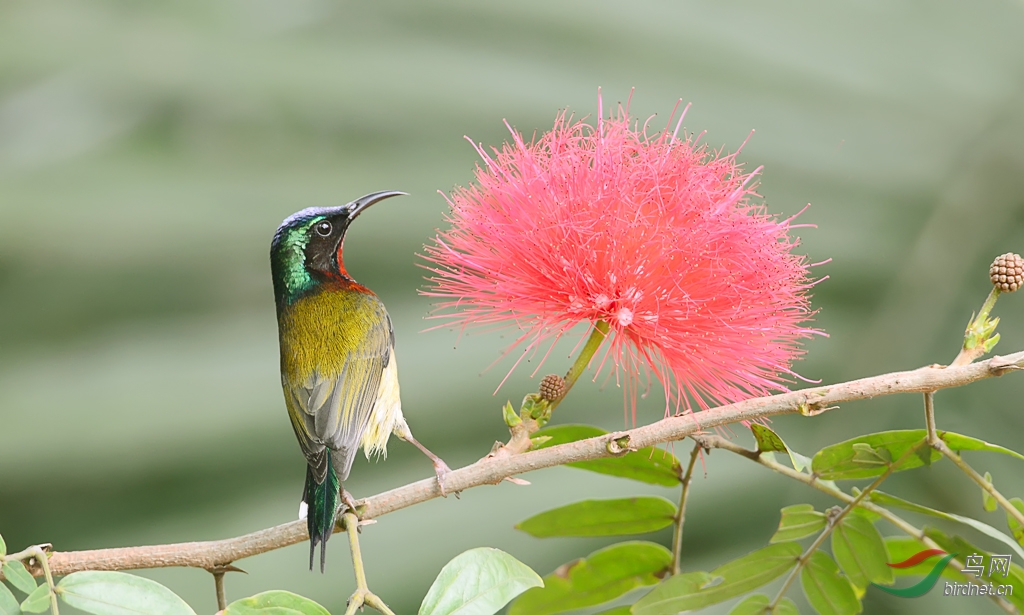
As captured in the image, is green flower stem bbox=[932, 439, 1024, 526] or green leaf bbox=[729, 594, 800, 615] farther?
green leaf bbox=[729, 594, 800, 615]

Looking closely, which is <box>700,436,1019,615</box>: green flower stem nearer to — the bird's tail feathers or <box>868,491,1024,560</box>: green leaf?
<box>868,491,1024,560</box>: green leaf

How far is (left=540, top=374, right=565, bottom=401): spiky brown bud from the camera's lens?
556mm

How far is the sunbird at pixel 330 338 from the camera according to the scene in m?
0.61

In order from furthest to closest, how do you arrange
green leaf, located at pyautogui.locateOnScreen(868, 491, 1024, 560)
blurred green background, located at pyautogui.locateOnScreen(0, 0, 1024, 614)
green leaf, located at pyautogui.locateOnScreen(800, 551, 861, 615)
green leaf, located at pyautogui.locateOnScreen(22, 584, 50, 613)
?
blurred green background, located at pyautogui.locateOnScreen(0, 0, 1024, 614) < green leaf, located at pyautogui.locateOnScreen(800, 551, 861, 615) < green leaf, located at pyautogui.locateOnScreen(868, 491, 1024, 560) < green leaf, located at pyautogui.locateOnScreen(22, 584, 50, 613)

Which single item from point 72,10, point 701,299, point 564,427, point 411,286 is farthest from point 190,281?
point 701,299

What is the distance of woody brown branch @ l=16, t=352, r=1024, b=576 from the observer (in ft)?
1.69

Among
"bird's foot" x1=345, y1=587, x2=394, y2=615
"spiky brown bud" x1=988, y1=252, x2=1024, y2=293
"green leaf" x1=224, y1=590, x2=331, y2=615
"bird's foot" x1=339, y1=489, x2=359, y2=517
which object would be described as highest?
"spiky brown bud" x1=988, y1=252, x2=1024, y2=293

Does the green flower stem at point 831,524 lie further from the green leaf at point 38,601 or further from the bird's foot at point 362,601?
the green leaf at point 38,601

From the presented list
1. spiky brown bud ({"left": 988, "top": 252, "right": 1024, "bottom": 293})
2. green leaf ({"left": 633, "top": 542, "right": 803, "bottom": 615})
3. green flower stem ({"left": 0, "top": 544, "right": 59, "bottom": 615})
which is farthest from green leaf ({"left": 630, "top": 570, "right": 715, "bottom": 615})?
green flower stem ({"left": 0, "top": 544, "right": 59, "bottom": 615})

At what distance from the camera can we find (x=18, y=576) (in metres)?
0.52

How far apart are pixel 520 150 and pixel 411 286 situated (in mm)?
413

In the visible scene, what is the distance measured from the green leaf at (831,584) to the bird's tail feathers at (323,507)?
0.42 m

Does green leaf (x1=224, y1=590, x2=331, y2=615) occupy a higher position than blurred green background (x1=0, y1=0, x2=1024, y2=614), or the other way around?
blurred green background (x1=0, y1=0, x2=1024, y2=614)

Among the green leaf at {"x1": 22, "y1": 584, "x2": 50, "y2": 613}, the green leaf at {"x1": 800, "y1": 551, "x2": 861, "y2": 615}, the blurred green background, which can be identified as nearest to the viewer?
the green leaf at {"x1": 22, "y1": 584, "x2": 50, "y2": 613}
